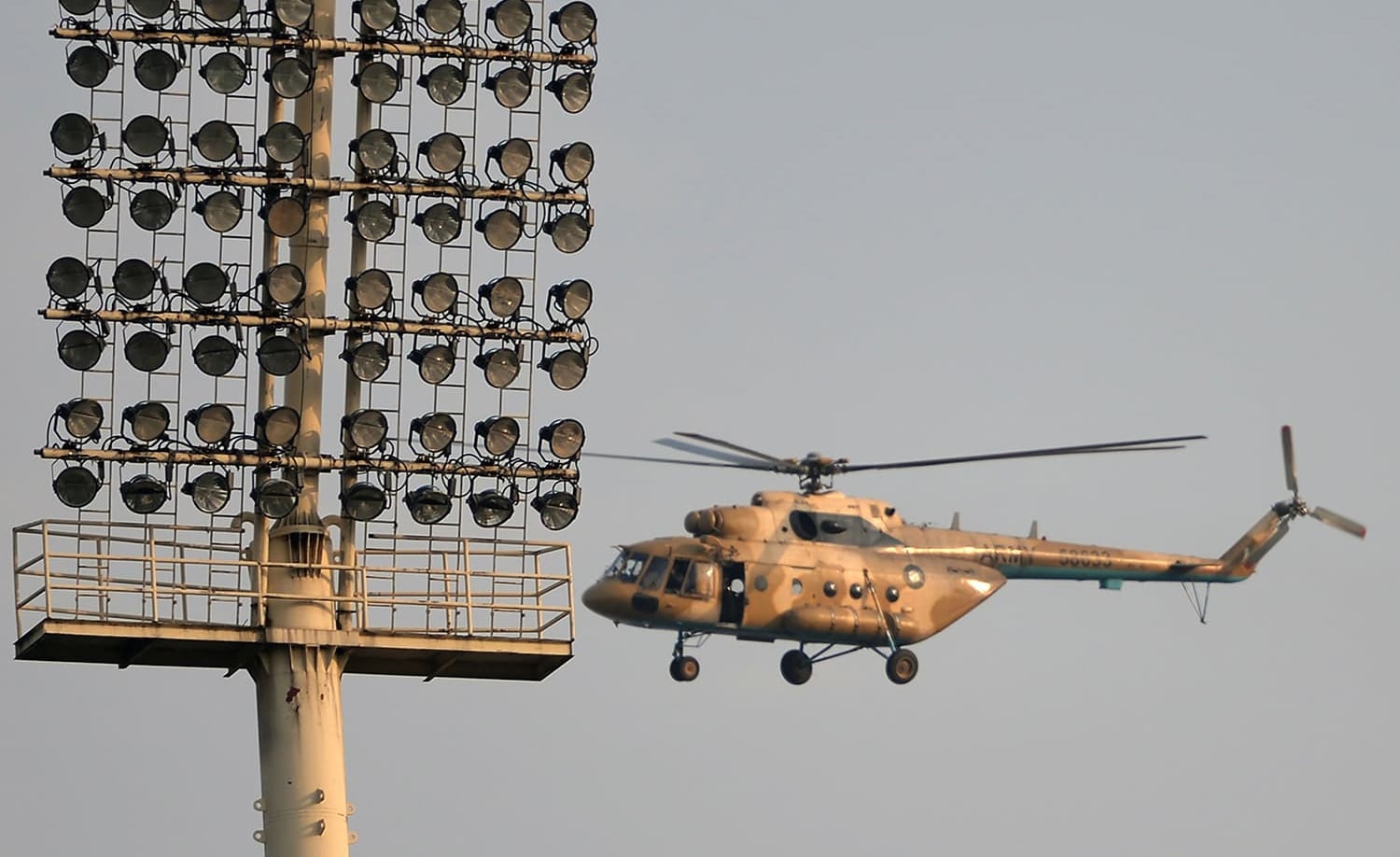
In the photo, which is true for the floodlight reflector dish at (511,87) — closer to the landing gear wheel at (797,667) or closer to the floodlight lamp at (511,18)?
the floodlight lamp at (511,18)

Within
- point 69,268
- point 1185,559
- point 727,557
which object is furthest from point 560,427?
point 1185,559

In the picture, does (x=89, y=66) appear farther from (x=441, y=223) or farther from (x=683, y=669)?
(x=683, y=669)

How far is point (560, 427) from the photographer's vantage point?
113 ft

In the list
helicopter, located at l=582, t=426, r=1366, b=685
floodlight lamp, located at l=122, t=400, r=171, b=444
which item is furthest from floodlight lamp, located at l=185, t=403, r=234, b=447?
helicopter, located at l=582, t=426, r=1366, b=685

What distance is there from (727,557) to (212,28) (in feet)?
118

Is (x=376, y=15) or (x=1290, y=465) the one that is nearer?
(x=376, y=15)

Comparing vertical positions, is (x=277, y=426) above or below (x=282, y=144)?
below

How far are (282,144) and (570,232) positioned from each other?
3538 mm

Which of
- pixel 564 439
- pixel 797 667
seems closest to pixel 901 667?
pixel 797 667

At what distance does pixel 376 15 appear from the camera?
114ft

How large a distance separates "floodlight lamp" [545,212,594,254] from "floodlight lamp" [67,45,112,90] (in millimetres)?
5482

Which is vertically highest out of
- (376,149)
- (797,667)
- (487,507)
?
(376,149)

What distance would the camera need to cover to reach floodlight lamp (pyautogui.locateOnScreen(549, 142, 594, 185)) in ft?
114

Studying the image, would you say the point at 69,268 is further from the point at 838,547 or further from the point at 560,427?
the point at 838,547
